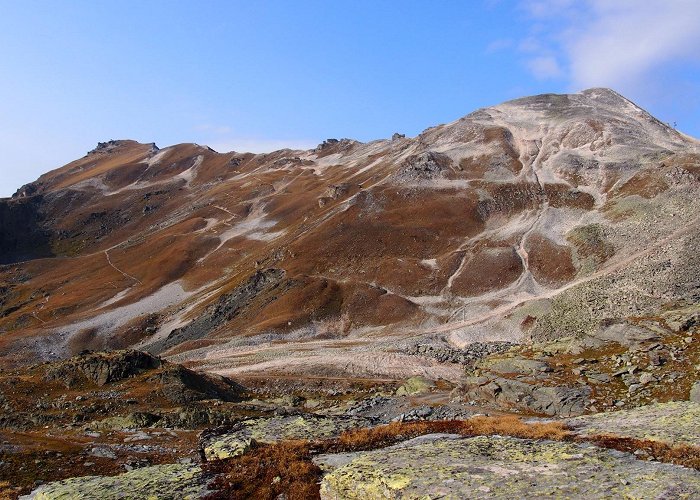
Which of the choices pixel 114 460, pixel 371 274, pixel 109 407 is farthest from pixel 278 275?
pixel 114 460

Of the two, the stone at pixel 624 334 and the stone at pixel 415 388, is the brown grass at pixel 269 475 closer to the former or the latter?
the stone at pixel 415 388

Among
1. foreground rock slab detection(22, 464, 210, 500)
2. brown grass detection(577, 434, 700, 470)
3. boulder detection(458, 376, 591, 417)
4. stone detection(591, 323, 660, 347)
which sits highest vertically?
stone detection(591, 323, 660, 347)

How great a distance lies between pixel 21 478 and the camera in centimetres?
2591

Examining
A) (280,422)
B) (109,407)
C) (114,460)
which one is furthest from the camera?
(109,407)

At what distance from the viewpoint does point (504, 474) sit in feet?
49.6

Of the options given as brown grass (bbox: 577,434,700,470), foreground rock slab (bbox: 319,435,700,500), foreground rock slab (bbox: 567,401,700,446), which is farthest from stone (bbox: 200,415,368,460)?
brown grass (bbox: 577,434,700,470)

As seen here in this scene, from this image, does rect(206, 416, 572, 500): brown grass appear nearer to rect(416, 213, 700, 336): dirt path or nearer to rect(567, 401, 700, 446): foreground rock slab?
rect(567, 401, 700, 446): foreground rock slab

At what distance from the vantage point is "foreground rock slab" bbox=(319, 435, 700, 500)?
13750 millimetres

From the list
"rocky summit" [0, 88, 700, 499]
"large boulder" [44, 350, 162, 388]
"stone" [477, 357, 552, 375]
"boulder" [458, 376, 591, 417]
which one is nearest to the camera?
"rocky summit" [0, 88, 700, 499]

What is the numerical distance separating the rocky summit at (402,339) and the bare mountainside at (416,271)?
0.65 metres

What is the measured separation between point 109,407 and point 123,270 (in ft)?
431

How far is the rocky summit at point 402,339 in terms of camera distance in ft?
57.8

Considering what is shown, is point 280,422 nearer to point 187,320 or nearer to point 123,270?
point 187,320

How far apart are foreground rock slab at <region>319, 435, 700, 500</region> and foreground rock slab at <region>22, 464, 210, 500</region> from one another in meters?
4.60
